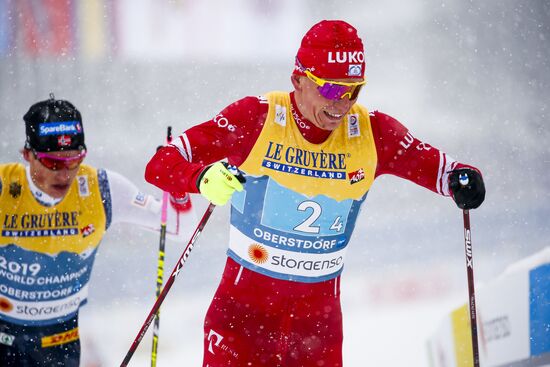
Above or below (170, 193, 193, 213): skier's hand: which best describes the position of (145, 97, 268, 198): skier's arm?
above

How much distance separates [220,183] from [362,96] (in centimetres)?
777

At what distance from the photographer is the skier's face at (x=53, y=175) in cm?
394

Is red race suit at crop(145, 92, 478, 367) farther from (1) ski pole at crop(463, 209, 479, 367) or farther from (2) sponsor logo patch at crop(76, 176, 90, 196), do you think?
(2) sponsor logo patch at crop(76, 176, 90, 196)

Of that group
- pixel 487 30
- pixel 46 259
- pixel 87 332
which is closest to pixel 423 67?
pixel 487 30

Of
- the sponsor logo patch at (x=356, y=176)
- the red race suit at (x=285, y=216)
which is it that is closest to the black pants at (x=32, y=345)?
the red race suit at (x=285, y=216)

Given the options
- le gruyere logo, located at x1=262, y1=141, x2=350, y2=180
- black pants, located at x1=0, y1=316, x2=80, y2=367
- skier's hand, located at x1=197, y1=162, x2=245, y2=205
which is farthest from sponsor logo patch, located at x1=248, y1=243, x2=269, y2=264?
black pants, located at x1=0, y1=316, x2=80, y2=367

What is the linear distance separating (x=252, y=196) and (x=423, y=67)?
316 inches

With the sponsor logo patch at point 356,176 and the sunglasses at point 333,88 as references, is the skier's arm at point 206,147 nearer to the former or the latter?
the sunglasses at point 333,88

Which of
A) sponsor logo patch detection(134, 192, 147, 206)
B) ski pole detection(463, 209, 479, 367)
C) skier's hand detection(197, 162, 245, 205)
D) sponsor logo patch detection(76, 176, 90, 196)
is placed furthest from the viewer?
sponsor logo patch detection(134, 192, 147, 206)

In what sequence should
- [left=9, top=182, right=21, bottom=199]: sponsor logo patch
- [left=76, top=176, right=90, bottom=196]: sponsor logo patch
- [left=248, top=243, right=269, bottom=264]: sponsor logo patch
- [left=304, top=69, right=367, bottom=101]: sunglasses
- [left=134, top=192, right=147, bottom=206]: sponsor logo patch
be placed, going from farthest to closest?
[left=134, top=192, right=147, bottom=206]: sponsor logo patch → [left=76, top=176, right=90, bottom=196]: sponsor logo patch → [left=9, top=182, right=21, bottom=199]: sponsor logo patch → [left=248, top=243, right=269, bottom=264]: sponsor logo patch → [left=304, top=69, right=367, bottom=101]: sunglasses

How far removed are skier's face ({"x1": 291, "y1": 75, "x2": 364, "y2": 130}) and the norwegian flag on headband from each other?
127cm

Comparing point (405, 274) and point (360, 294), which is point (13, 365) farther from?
point (405, 274)

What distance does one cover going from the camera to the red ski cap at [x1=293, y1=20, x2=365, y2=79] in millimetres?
3098

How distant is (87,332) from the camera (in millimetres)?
6668
